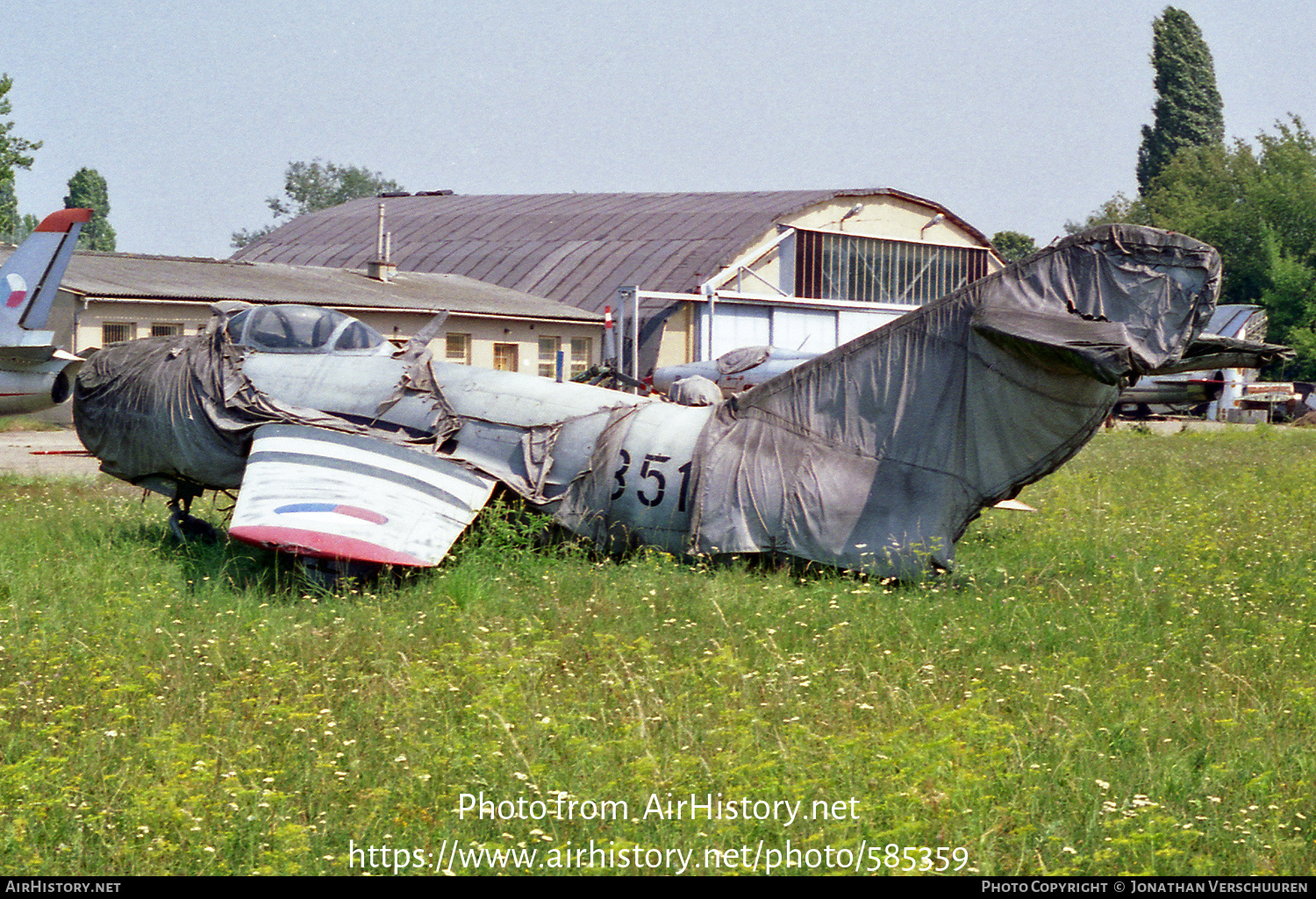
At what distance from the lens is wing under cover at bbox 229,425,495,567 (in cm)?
936

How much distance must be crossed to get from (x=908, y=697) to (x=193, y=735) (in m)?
3.91

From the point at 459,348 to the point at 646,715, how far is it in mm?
29035

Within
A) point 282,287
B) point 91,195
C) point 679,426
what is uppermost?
point 91,195

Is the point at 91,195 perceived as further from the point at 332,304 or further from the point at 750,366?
the point at 750,366

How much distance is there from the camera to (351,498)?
10102 millimetres

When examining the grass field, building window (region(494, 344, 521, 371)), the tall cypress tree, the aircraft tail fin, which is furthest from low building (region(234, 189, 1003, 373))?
the tall cypress tree

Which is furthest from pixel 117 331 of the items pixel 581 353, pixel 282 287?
pixel 581 353

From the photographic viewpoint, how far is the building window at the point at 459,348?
3434 centimetres

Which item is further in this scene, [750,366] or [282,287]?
[282,287]

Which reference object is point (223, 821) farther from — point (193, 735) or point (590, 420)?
point (590, 420)

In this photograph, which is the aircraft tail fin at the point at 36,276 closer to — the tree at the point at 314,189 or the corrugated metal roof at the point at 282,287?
the corrugated metal roof at the point at 282,287

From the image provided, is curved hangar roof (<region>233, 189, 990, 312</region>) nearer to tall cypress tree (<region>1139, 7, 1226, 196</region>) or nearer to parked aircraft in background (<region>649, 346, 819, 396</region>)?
parked aircraft in background (<region>649, 346, 819, 396</region>)

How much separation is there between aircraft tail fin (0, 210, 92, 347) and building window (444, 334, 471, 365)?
13.7 m

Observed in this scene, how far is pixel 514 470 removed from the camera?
36.8ft
